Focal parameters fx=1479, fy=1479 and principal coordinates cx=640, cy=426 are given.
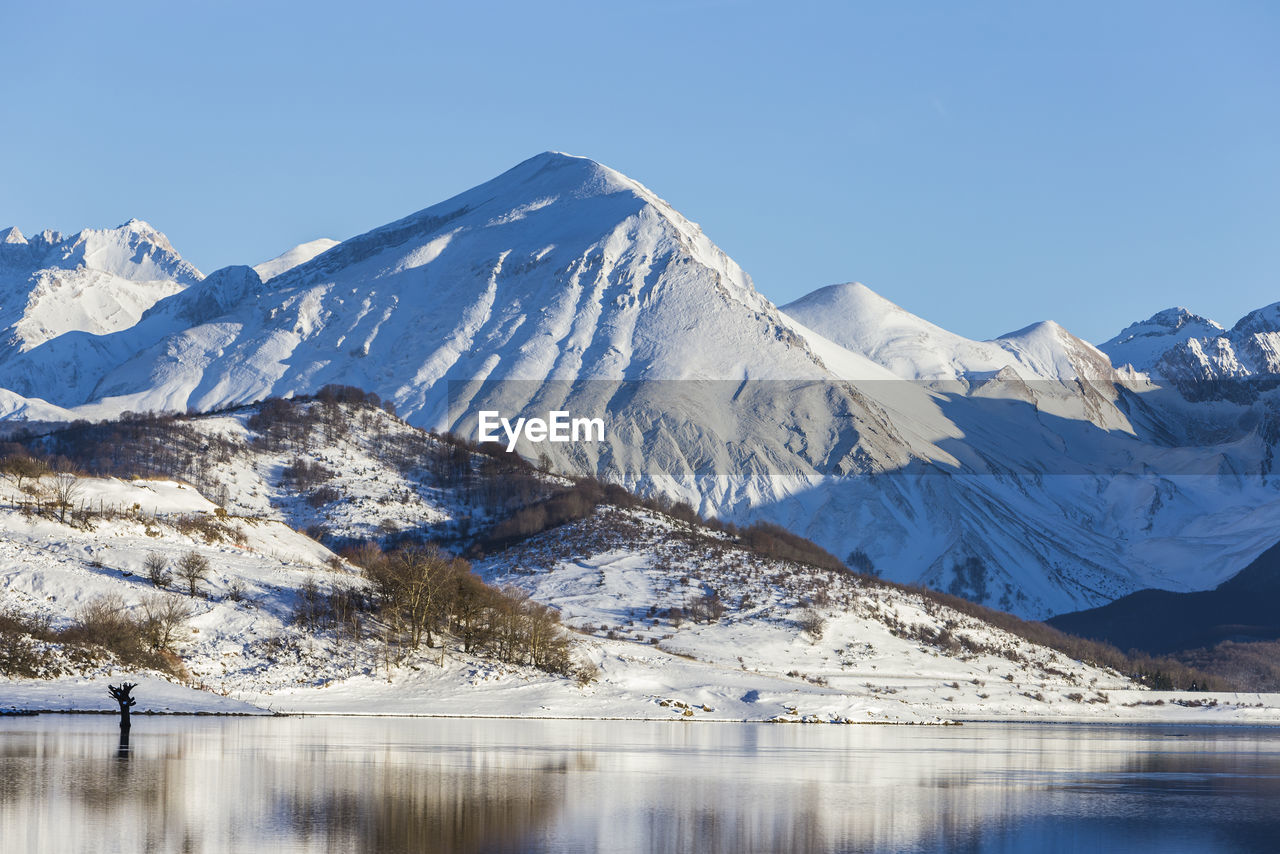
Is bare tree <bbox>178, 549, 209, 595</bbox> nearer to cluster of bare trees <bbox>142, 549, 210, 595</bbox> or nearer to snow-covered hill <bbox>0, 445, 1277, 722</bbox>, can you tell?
cluster of bare trees <bbox>142, 549, 210, 595</bbox>

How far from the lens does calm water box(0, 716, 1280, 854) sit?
1518 inches

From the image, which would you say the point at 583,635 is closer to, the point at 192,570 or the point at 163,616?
the point at 192,570

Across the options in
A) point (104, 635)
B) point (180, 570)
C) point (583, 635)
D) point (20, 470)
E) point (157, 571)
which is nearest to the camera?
point (104, 635)

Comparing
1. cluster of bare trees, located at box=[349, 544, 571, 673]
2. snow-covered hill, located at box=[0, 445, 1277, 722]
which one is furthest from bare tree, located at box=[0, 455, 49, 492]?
cluster of bare trees, located at box=[349, 544, 571, 673]

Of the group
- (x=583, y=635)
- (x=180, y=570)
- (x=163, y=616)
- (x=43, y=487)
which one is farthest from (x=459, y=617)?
(x=43, y=487)

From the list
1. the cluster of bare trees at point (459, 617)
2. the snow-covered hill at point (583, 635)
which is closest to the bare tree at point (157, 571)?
the snow-covered hill at point (583, 635)

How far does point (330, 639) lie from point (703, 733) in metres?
27.0

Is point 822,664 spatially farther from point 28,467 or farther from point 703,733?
point 28,467

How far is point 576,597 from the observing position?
153750mm

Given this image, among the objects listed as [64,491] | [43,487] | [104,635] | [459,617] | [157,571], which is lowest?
[104,635]

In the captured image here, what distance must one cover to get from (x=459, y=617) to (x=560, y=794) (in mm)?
60147

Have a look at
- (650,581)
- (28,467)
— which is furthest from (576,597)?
(28,467)

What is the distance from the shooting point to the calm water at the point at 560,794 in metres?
38.6

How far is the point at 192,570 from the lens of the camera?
3871 inches
